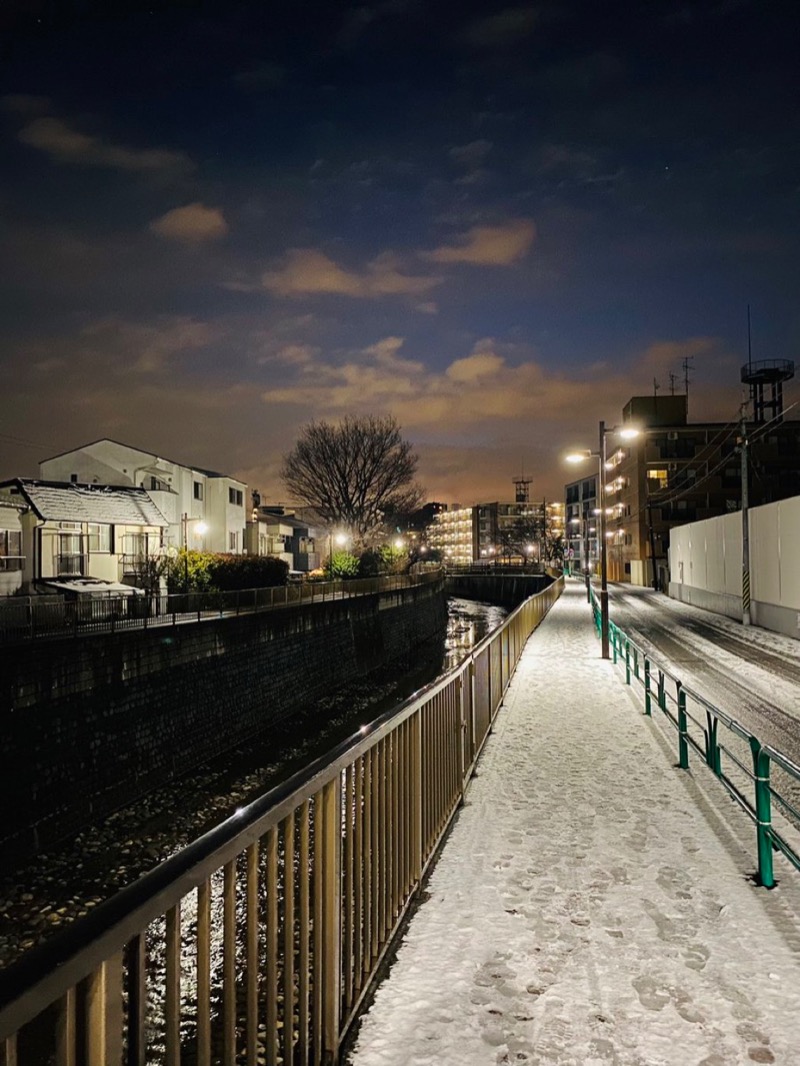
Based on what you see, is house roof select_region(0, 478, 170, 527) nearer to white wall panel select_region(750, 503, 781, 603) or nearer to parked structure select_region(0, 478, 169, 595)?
parked structure select_region(0, 478, 169, 595)

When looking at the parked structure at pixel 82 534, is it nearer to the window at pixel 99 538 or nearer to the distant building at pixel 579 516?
the window at pixel 99 538

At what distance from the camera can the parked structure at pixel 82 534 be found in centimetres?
2852

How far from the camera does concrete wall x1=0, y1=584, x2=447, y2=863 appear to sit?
11.8 m

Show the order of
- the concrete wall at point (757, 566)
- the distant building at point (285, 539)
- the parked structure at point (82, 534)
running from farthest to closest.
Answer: the distant building at point (285, 539) → the parked structure at point (82, 534) → the concrete wall at point (757, 566)

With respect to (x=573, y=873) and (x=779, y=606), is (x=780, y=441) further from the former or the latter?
(x=573, y=873)

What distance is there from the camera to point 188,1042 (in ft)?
18.2

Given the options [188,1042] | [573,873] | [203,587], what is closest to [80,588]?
[203,587]

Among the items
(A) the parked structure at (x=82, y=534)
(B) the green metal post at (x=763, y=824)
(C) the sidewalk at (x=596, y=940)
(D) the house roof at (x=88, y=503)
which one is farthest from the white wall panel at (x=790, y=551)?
(D) the house roof at (x=88, y=503)

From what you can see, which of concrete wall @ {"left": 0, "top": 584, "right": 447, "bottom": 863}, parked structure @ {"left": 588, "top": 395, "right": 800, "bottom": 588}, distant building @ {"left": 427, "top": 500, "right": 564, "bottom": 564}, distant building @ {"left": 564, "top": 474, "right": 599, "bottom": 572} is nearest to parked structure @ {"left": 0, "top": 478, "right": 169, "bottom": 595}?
concrete wall @ {"left": 0, "top": 584, "right": 447, "bottom": 863}

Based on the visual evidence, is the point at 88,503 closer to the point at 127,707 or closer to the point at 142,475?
the point at 142,475

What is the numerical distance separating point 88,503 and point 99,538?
175cm

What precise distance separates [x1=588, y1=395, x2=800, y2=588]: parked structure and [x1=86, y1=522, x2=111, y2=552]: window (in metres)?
48.0

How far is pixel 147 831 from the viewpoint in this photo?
40.9 feet

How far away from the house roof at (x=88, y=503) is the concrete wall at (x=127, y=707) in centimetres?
1211
